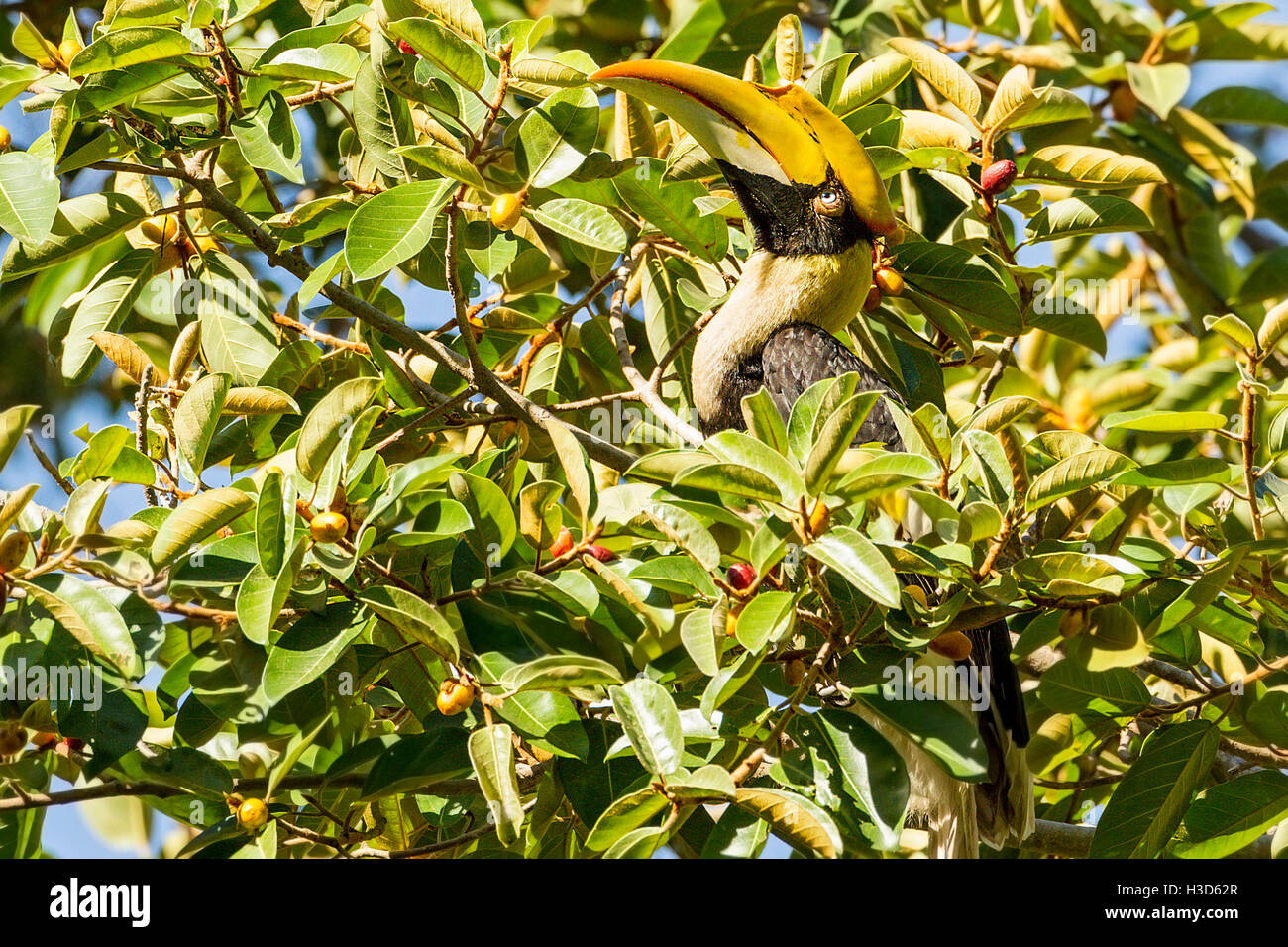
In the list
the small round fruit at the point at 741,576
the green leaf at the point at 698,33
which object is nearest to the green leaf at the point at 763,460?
the small round fruit at the point at 741,576

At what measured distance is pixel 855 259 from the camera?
114 inches

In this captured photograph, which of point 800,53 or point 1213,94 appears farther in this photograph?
point 1213,94

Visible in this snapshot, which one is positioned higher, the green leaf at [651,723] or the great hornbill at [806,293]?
the great hornbill at [806,293]

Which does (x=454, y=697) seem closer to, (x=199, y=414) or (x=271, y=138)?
(x=199, y=414)

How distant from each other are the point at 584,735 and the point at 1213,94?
10.6 feet

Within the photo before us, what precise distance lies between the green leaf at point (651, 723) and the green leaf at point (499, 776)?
0.17m

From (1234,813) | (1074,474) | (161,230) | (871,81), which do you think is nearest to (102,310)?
(161,230)

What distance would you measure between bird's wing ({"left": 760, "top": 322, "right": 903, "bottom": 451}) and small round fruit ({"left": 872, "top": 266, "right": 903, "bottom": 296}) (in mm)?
195

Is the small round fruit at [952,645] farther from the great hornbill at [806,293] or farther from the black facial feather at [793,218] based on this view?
the black facial feather at [793,218]

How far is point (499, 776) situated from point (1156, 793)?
1.20 m

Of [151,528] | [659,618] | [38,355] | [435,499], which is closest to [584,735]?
[659,618]

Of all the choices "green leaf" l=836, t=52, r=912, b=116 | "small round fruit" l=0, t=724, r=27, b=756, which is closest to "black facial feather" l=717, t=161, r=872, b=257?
"green leaf" l=836, t=52, r=912, b=116

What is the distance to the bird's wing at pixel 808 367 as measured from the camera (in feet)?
9.30
